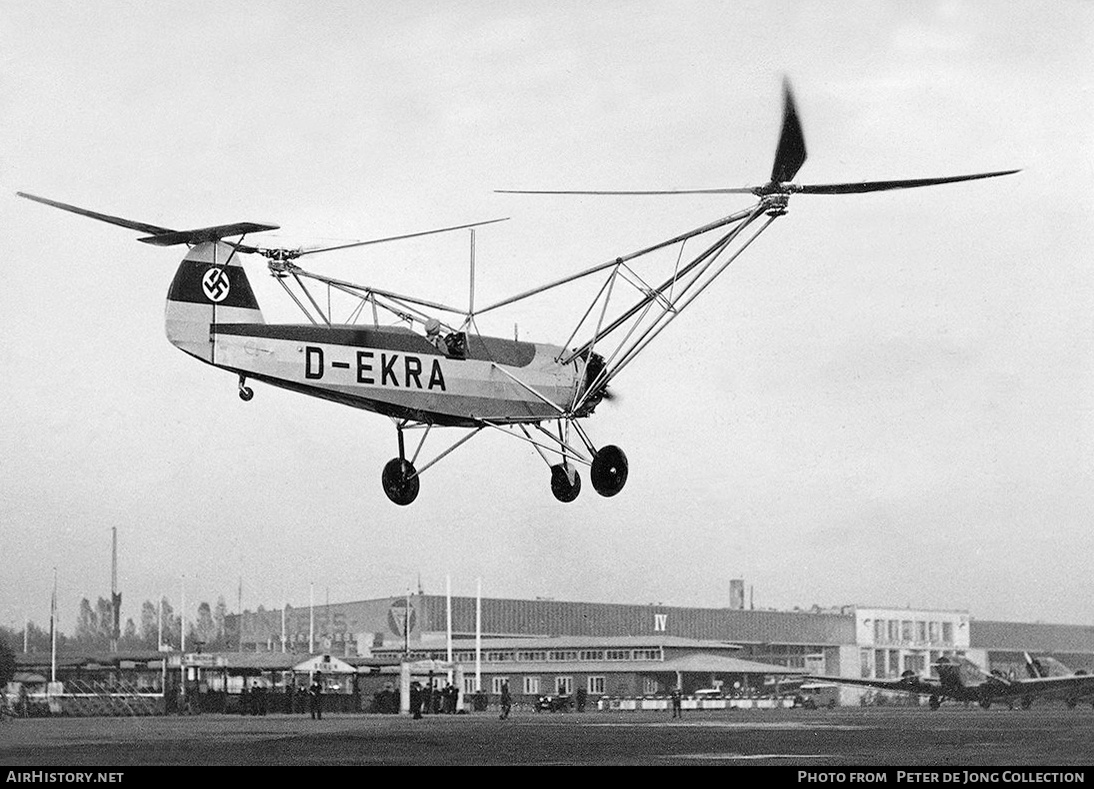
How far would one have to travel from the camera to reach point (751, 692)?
306 feet

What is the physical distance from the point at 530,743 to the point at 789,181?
48.8ft

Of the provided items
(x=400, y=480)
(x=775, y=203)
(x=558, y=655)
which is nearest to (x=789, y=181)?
(x=775, y=203)

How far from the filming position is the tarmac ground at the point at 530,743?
30.6 m

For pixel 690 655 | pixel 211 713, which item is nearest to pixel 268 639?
pixel 690 655

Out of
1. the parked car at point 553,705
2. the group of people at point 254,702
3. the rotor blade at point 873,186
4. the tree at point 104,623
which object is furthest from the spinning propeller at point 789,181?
the tree at point 104,623

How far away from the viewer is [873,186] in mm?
33031

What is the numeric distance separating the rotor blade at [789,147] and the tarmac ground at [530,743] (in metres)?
13.5

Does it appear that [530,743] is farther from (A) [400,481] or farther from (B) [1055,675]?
(B) [1055,675]

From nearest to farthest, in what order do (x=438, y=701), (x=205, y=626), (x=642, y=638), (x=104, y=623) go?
1. (x=438, y=701)
2. (x=642, y=638)
3. (x=104, y=623)
4. (x=205, y=626)

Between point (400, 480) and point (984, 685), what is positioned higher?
point (400, 480)

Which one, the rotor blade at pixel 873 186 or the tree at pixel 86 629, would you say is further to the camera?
the tree at pixel 86 629

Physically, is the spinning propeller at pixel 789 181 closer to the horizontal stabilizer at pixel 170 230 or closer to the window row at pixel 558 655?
the horizontal stabilizer at pixel 170 230
